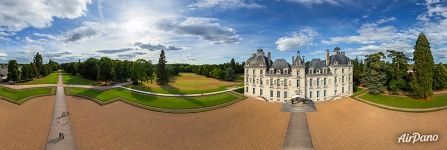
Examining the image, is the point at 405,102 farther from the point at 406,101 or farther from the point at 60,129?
the point at 60,129

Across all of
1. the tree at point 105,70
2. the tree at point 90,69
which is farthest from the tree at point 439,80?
the tree at point 90,69

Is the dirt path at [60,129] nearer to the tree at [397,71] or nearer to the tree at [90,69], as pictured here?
the tree at [90,69]

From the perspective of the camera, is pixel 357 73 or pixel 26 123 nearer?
pixel 26 123

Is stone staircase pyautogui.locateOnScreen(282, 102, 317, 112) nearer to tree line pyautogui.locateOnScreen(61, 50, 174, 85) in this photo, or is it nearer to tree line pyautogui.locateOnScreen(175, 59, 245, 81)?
tree line pyautogui.locateOnScreen(175, 59, 245, 81)
